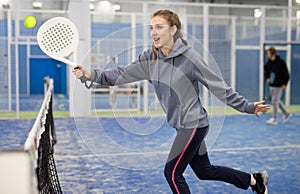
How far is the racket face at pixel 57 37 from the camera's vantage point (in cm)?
377

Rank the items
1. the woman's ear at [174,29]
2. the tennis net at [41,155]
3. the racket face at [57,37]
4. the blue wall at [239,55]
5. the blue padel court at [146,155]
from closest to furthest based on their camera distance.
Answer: the tennis net at [41,155], the woman's ear at [174,29], the racket face at [57,37], the blue padel court at [146,155], the blue wall at [239,55]

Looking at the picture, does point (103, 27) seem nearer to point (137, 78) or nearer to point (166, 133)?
point (166, 133)

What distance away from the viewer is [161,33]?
357 centimetres

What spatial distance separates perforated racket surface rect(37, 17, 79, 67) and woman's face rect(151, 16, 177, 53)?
70 centimetres

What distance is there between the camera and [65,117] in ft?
41.4

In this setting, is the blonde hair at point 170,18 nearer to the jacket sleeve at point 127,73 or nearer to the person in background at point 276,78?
the jacket sleeve at point 127,73

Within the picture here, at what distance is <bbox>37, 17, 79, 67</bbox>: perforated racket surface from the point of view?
12.4 ft

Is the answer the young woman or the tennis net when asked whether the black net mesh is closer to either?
the tennis net

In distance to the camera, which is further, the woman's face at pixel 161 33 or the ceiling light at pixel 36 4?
the ceiling light at pixel 36 4

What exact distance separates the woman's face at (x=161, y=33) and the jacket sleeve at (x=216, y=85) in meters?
0.26

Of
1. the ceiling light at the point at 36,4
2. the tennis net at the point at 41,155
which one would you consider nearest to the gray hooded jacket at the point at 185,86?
the tennis net at the point at 41,155

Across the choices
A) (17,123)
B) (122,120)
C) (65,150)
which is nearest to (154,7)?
(17,123)

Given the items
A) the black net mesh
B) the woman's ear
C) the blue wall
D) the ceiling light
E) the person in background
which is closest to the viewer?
the black net mesh

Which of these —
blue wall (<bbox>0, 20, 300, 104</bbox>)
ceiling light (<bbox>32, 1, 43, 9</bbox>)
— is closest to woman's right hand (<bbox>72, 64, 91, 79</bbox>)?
blue wall (<bbox>0, 20, 300, 104</bbox>)
